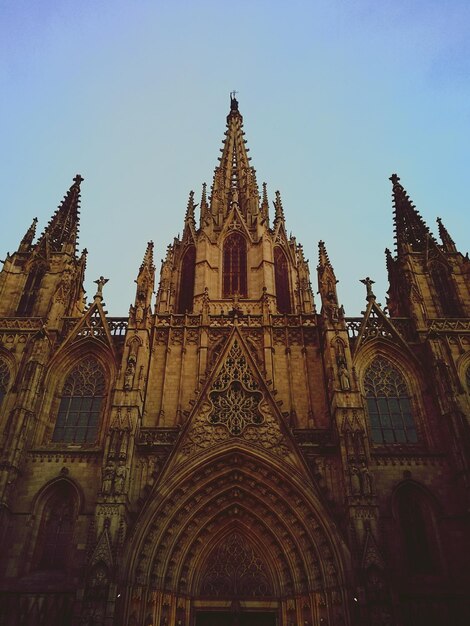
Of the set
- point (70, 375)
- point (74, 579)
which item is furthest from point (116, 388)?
point (74, 579)

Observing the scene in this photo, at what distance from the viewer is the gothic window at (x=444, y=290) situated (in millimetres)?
22984

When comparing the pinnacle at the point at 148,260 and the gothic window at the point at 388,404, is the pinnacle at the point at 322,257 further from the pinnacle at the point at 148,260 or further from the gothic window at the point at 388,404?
the pinnacle at the point at 148,260

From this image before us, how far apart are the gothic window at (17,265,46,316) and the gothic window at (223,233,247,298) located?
9.19 meters

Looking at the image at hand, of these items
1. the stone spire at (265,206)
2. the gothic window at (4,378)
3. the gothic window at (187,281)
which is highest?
the stone spire at (265,206)

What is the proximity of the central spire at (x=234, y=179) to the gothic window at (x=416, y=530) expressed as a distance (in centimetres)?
1780

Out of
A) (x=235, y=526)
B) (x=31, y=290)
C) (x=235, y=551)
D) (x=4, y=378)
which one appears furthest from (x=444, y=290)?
(x=4, y=378)

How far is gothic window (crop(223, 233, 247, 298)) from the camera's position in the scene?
2619cm

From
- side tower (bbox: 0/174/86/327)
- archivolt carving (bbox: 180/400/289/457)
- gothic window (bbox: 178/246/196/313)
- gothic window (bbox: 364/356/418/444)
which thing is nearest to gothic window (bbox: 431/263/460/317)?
gothic window (bbox: 364/356/418/444)

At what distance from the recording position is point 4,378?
67.6 feet

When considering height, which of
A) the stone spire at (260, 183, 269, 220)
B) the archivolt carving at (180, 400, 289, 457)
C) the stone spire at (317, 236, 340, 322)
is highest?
the stone spire at (260, 183, 269, 220)

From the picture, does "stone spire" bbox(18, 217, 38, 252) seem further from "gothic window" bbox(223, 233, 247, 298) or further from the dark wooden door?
the dark wooden door

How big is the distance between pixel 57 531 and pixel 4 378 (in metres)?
6.78

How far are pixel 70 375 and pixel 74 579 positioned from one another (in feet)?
26.4

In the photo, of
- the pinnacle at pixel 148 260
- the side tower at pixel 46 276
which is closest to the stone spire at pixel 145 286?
the pinnacle at pixel 148 260
